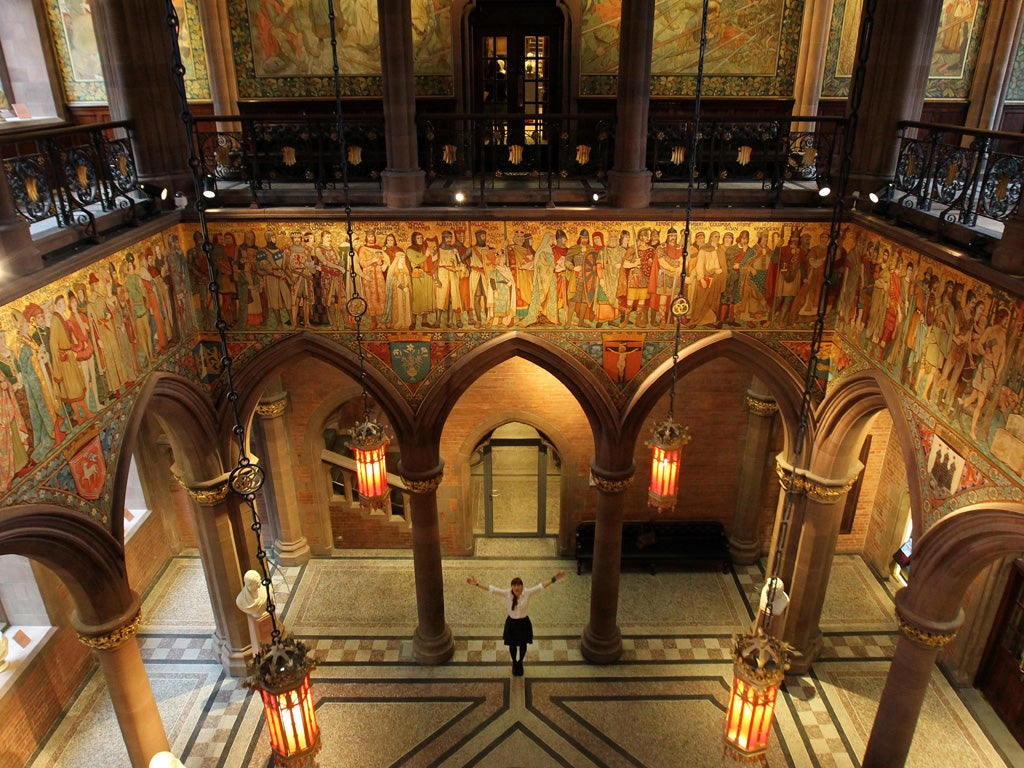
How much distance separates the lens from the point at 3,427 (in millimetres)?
6168

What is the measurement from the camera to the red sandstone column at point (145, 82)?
8.20 meters

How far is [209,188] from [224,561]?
481 centimetres

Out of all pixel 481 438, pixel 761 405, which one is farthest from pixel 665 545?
pixel 481 438

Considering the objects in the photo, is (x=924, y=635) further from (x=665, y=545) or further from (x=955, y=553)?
(x=665, y=545)

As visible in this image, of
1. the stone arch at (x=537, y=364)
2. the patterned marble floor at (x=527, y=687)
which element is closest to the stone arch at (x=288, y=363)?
the stone arch at (x=537, y=364)

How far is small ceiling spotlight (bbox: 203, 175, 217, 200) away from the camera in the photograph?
9.06 meters

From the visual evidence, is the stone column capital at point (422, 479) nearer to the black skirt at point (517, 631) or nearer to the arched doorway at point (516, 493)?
the black skirt at point (517, 631)

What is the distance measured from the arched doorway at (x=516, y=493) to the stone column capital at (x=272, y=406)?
3.24 meters

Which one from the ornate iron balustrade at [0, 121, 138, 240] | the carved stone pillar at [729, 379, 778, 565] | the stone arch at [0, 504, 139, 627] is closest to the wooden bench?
the carved stone pillar at [729, 379, 778, 565]

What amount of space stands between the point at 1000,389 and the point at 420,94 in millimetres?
9458

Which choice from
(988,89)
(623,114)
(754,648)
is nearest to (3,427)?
(754,648)

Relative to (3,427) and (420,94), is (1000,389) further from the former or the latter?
(420,94)

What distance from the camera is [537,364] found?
9.66m

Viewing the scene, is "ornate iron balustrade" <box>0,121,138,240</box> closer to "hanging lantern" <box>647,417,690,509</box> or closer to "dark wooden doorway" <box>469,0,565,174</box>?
"dark wooden doorway" <box>469,0,565,174</box>
